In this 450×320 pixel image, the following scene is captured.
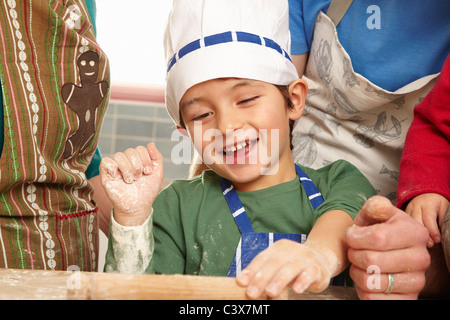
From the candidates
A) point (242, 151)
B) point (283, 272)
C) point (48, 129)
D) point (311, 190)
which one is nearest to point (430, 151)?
point (311, 190)

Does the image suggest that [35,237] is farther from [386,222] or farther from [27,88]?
[386,222]

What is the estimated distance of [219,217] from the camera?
92 cm

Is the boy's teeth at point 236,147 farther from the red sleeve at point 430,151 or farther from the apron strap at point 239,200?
the red sleeve at point 430,151

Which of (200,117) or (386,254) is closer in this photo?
(386,254)

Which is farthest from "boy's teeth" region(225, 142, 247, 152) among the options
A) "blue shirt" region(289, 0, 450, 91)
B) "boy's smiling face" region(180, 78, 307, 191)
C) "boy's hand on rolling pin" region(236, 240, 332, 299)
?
"blue shirt" region(289, 0, 450, 91)

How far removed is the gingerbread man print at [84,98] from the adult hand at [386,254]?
22.1 inches

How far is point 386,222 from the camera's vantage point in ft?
2.04

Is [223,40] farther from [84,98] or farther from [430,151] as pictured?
[430,151]

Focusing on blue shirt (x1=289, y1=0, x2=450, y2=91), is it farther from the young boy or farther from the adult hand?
the adult hand

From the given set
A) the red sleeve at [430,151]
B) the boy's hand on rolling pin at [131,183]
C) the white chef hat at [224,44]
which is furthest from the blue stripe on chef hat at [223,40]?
the red sleeve at [430,151]

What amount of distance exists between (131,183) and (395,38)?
0.65 meters

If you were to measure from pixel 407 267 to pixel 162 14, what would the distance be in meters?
1.70

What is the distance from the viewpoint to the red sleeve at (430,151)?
83 cm
